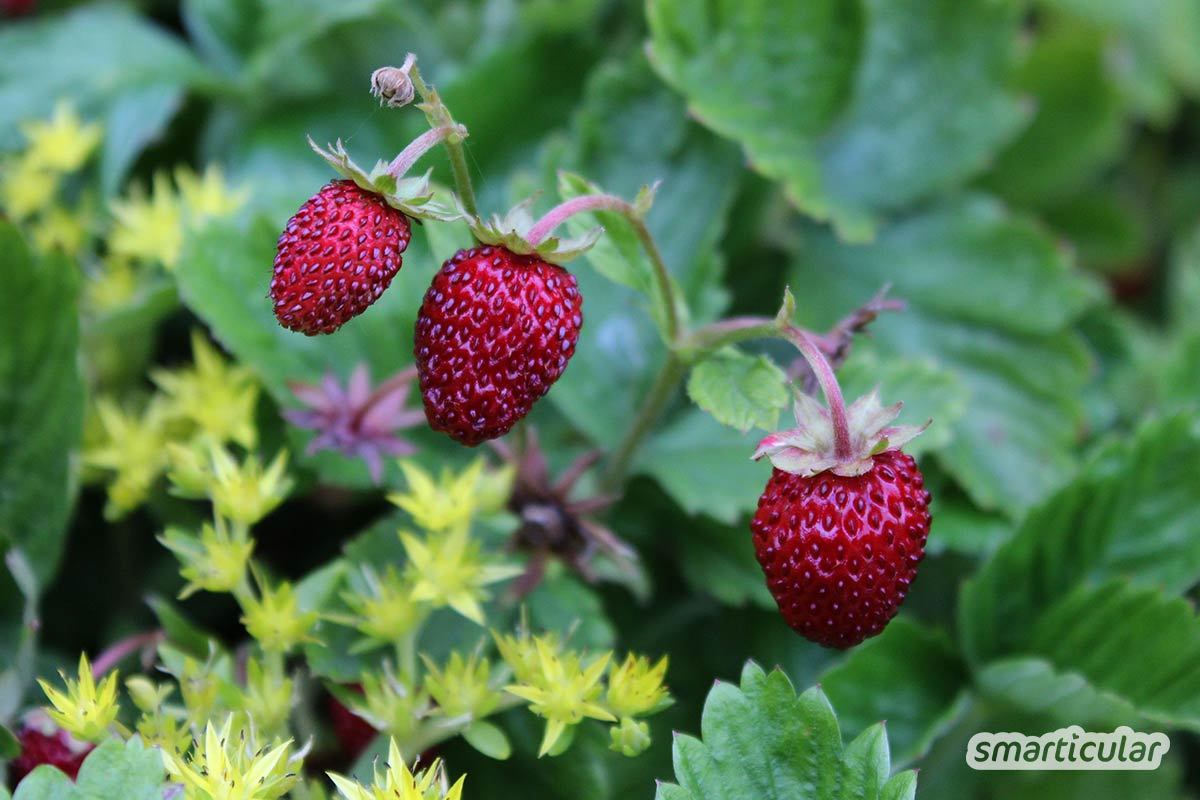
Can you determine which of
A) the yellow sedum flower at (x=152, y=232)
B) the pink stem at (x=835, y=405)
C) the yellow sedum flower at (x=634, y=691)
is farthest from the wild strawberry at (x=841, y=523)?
the yellow sedum flower at (x=152, y=232)

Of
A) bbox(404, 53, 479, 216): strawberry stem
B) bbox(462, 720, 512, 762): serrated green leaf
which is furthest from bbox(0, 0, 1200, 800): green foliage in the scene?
bbox(404, 53, 479, 216): strawberry stem

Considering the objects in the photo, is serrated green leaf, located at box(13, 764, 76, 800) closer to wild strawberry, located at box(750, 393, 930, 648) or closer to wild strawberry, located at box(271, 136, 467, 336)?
wild strawberry, located at box(271, 136, 467, 336)

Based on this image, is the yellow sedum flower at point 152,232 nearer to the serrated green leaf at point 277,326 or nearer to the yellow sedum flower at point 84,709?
the serrated green leaf at point 277,326

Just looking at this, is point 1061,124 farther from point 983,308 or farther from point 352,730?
point 352,730

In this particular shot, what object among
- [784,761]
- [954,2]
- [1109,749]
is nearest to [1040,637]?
[1109,749]

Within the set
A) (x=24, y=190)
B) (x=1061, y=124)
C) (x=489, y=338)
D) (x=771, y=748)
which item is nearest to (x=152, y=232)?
(x=24, y=190)

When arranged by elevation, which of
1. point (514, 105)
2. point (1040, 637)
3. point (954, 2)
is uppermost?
point (954, 2)

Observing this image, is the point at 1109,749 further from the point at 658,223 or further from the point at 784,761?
the point at 658,223
